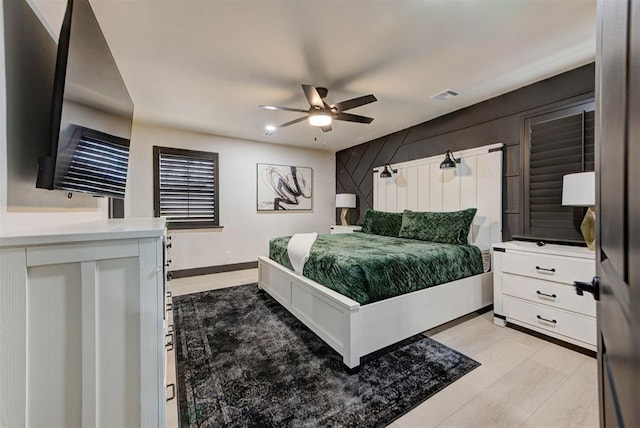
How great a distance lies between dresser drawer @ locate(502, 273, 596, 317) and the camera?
81.2 inches

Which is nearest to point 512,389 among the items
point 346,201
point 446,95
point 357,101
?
point 357,101

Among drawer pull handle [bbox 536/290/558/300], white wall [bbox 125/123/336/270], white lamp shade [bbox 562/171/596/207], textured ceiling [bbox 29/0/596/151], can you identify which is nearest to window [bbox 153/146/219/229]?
white wall [bbox 125/123/336/270]

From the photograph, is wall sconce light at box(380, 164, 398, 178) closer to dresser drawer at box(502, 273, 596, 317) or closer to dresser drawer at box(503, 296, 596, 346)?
dresser drawer at box(502, 273, 596, 317)

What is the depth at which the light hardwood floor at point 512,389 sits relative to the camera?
1.45 metres

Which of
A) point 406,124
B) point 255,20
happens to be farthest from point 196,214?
point 406,124

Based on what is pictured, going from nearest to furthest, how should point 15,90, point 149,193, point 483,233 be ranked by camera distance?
point 15,90 → point 483,233 → point 149,193

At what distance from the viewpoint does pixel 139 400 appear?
0.87 meters

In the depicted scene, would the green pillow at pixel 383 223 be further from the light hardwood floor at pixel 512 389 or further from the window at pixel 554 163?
the light hardwood floor at pixel 512 389

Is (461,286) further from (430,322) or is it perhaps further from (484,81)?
(484,81)

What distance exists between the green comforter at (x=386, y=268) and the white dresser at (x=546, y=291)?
1.15ft

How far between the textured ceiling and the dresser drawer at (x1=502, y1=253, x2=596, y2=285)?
1.81 m

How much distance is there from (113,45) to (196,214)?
2778mm

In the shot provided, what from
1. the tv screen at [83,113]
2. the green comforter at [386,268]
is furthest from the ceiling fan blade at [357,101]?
the tv screen at [83,113]

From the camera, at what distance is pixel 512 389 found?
5.50ft
